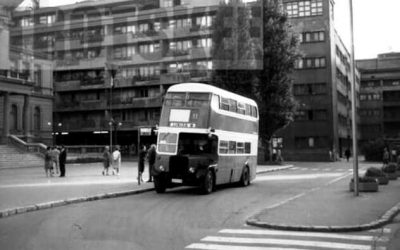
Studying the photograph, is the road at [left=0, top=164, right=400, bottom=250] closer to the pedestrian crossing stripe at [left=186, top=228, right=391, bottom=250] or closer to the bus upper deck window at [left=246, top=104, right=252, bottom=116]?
the pedestrian crossing stripe at [left=186, top=228, right=391, bottom=250]

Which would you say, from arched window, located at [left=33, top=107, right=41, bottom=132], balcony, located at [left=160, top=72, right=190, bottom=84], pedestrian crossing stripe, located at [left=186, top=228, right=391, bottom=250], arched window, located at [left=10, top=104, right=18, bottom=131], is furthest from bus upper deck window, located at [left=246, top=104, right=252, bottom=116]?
arched window, located at [left=33, top=107, right=41, bottom=132]

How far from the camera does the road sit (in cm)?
923

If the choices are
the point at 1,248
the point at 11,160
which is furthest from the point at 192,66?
the point at 1,248

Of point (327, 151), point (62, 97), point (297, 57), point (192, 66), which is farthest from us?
point (62, 97)

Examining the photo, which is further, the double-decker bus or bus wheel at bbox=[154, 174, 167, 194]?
bus wheel at bbox=[154, 174, 167, 194]

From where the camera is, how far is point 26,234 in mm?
10375

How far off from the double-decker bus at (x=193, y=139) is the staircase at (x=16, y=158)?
1075 inches

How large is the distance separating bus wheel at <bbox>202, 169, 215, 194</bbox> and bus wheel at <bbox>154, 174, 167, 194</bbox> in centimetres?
169

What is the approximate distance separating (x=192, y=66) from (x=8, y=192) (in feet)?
178

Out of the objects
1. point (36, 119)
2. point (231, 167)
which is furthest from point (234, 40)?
point (36, 119)

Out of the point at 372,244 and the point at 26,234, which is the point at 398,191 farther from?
the point at 26,234

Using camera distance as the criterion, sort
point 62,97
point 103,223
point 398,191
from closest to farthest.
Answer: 1. point 103,223
2. point 398,191
3. point 62,97

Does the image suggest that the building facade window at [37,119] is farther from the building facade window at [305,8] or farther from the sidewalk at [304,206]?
the sidewalk at [304,206]

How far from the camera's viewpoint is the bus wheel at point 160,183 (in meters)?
20.0
